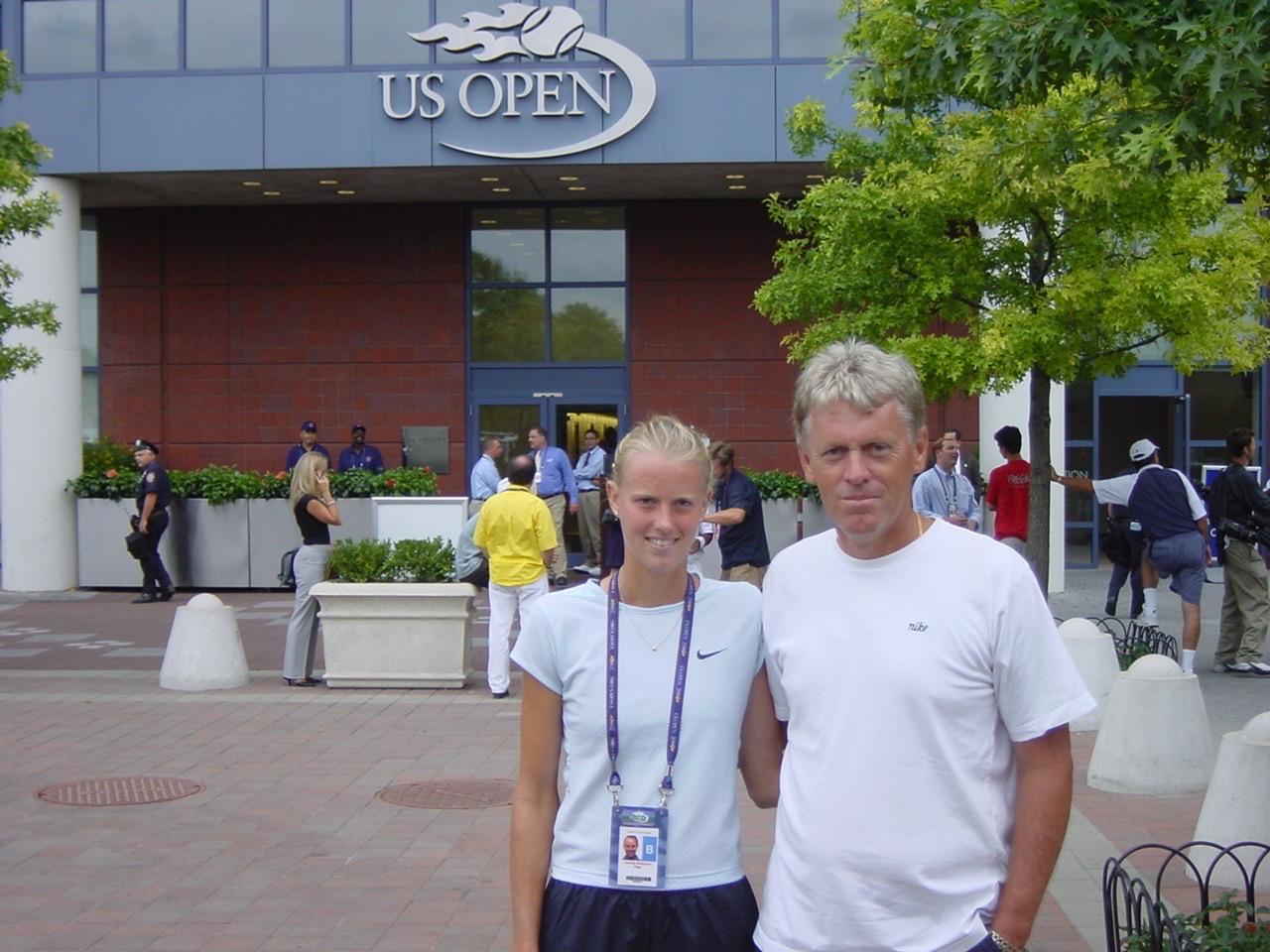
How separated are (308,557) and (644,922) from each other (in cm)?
956

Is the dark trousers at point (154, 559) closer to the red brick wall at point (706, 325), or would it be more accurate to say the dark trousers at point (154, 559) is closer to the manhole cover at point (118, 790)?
the red brick wall at point (706, 325)

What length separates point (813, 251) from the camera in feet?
41.0

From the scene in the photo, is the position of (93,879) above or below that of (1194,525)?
below

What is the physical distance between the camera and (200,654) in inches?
467

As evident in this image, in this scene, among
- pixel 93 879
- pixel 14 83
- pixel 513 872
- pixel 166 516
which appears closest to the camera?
pixel 513 872

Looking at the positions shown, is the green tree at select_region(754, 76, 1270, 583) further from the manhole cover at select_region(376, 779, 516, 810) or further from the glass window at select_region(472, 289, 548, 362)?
the glass window at select_region(472, 289, 548, 362)

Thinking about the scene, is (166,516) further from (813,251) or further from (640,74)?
(813,251)

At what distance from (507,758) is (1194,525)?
6017mm

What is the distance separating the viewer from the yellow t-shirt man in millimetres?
11227

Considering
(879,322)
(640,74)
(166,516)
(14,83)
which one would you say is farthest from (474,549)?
(640,74)

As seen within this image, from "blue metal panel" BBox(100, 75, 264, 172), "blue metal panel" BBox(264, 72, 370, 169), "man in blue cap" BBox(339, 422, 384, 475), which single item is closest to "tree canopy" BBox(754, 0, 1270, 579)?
"blue metal panel" BBox(264, 72, 370, 169)

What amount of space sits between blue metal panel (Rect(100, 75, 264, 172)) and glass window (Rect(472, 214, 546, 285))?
424 centimetres

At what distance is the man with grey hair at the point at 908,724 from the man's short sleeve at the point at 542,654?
0.48 m

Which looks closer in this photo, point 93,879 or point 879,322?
point 93,879
